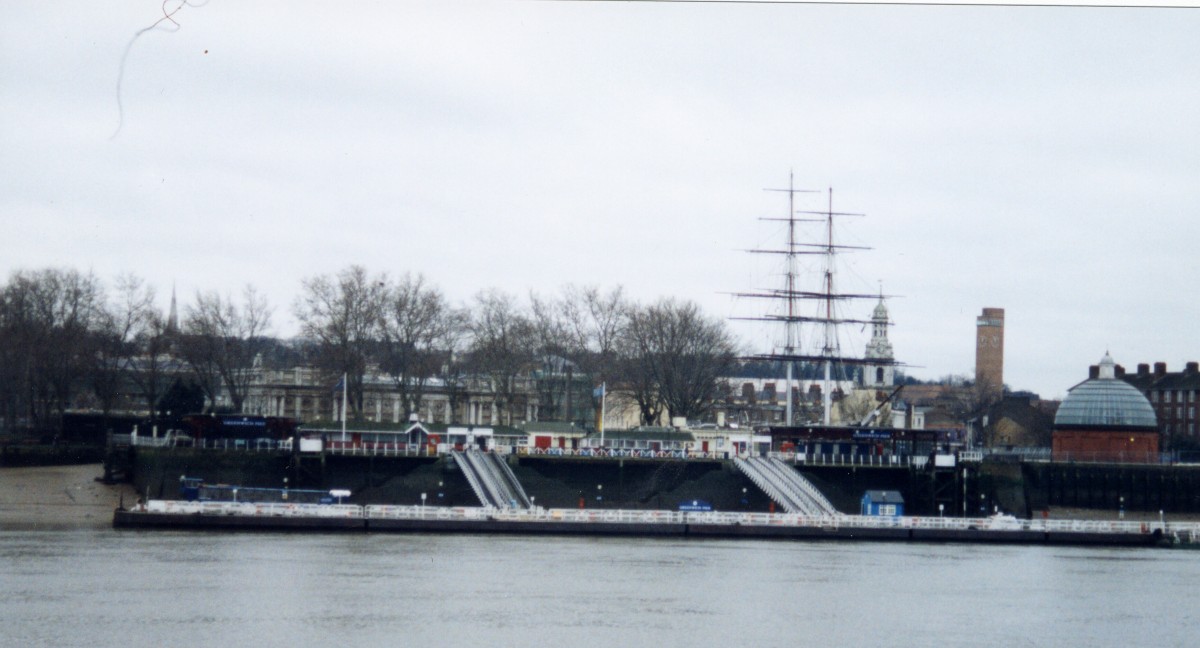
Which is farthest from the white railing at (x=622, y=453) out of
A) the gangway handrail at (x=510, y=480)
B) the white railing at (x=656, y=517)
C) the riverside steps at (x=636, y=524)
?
the riverside steps at (x=636, y=524)

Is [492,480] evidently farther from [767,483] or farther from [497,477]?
[767,483]

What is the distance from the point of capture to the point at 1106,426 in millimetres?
80375

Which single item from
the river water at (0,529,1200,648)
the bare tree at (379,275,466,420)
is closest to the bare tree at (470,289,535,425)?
the bare tree at (379,275,466,420)

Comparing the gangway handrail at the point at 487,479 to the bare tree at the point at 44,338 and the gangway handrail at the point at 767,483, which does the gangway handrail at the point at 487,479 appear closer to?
the gangway handrail at the point at 767,483

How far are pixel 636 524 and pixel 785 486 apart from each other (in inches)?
407

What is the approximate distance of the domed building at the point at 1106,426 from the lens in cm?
7994

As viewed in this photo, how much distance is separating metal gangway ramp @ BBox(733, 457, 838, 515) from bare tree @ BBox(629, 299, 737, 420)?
2305 centimetres

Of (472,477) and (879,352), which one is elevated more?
(879,352)

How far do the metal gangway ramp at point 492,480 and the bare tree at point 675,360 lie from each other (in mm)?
26272

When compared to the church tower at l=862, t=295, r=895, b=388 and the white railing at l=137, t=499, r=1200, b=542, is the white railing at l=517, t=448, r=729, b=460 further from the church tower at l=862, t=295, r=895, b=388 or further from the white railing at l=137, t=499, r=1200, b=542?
the church tower at l=862, t=295, r=895, b=388

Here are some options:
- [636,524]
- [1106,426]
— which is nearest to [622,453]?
[636,524]

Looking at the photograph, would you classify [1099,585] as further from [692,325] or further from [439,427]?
[692,325]

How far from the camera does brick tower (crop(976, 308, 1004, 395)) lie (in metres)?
160

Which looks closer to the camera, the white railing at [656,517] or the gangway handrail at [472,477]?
the white railing at [656,517]
